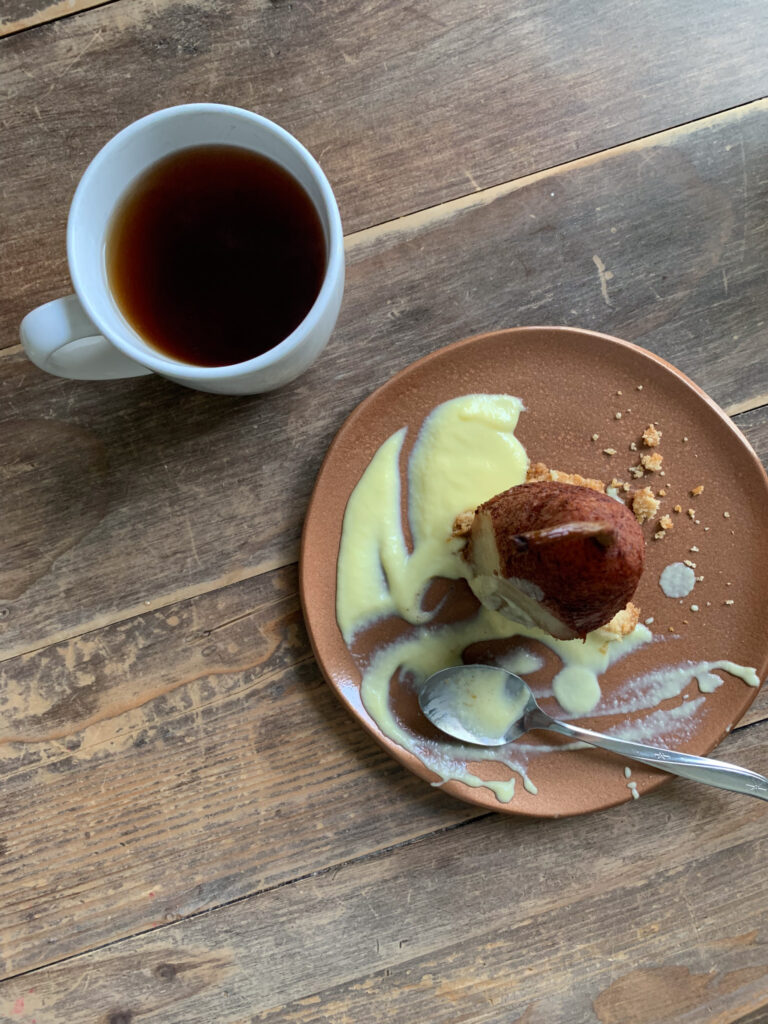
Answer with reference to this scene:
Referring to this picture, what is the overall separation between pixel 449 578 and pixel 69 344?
18.2 inches

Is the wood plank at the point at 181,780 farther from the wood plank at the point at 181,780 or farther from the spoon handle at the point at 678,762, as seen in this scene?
the spoon handle at the point at 678,762

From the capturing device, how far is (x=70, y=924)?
0.87m

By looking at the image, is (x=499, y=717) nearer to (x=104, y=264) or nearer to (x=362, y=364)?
(x=362, y=364)

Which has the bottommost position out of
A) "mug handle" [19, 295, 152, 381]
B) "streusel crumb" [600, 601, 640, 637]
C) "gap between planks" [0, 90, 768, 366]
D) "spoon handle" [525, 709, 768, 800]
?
"spoon handle" [525, 709, 768, 800]

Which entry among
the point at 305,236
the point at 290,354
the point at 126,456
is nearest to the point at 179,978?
the point at 126,456

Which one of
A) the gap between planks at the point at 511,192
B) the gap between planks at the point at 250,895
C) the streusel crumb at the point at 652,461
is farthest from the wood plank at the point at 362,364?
the gap between planks at the point at 250,895

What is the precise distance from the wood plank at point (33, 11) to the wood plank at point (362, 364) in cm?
39

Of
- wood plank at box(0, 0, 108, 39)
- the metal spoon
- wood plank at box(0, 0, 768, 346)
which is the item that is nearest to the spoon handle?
the metal spoon

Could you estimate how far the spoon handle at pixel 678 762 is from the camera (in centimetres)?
81

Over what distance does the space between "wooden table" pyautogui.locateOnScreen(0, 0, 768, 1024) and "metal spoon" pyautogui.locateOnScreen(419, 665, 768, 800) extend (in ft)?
0.23

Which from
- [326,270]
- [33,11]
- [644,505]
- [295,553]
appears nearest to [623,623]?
[644,505]

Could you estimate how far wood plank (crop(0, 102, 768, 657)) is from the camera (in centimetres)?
88

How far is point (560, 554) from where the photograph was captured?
0.65 metres

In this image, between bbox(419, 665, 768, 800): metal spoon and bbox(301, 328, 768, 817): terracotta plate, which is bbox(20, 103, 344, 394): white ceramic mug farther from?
bbox(419, 665, 768, 800): metal spoon
